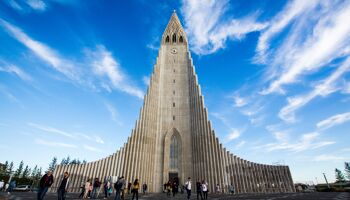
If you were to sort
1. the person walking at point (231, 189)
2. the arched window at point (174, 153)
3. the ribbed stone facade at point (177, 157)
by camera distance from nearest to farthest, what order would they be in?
the person walking at point (231, 189)
the ribbed stone facade at point (177, 157)
the arched window at point (174, 153)

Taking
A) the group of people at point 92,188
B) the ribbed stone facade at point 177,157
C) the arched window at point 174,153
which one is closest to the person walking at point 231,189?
the ribbed stone facade at point 177,157

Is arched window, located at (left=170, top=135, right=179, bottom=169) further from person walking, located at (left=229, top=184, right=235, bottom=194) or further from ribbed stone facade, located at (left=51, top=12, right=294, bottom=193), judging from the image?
person walking, located at (left=229, top=184, right=235, bottom=194)

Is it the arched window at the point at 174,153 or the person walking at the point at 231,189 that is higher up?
the arched window at the point at 174,153

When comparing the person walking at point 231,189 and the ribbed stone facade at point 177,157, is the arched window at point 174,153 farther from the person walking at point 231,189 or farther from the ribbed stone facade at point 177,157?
the person walking at point 231,189

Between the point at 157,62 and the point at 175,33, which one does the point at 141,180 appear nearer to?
the point at 157,62

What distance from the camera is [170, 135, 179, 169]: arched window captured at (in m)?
31.0

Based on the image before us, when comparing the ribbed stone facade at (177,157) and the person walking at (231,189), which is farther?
the ribbed stone facade at (177,157)

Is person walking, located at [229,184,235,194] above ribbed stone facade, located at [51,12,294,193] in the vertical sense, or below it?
below

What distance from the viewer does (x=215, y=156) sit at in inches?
1158

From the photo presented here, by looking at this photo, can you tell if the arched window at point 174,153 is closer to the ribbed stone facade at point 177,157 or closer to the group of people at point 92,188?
the ribbed stone facade at point 177,157

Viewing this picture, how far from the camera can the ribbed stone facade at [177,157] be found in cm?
2867

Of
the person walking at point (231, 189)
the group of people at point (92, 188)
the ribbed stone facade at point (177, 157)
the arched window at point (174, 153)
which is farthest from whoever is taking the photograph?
the arched window at point (174, 153)

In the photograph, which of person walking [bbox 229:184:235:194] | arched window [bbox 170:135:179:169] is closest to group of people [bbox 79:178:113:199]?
arched window [bbox 170:135:179:169]

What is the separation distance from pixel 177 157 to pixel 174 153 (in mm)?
807
